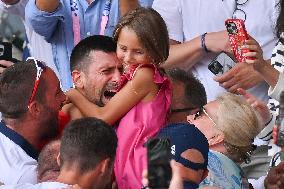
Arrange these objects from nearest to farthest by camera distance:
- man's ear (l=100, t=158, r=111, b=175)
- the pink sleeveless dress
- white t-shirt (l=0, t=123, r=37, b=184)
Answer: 1. man's ear (l=100, t=158, r=111, b=175)
2. white t-shirt (l=0, t=123, r=37, b=184)
3. the pink sleeveless dress

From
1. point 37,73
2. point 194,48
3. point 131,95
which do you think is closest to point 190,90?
point 131,95

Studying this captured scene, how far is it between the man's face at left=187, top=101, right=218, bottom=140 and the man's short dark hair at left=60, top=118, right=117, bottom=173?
857mm

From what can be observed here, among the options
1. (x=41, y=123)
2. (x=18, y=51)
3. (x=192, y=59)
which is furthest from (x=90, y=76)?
(x=18, y=51)

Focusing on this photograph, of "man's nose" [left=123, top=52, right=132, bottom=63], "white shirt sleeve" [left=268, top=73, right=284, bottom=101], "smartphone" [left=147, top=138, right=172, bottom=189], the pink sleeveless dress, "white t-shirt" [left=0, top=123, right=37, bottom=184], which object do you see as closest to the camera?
"smartphone" [left=147, top=138, right=172, bottom=189]

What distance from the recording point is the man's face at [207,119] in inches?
186

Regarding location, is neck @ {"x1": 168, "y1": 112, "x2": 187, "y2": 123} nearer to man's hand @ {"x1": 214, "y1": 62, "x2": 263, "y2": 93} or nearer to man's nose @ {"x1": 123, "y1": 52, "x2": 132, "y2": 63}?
man's nose @ {"x1": 123, "y1": 52, "x2": 132, "y2": 63}

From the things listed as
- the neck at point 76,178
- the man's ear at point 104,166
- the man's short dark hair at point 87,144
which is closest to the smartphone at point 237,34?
the man's short dark hair at point 87,144

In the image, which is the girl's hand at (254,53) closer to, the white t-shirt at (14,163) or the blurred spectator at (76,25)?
the blurred spectator at (76,25)

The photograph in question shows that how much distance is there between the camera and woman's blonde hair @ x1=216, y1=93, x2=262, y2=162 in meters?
4.62

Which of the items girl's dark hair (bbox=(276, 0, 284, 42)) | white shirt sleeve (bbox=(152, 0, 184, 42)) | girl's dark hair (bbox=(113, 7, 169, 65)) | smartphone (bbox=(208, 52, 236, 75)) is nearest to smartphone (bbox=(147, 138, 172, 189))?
girl's dark hair (bbox=(113, 7, 169, 65))

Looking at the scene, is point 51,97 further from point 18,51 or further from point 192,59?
point 18,51

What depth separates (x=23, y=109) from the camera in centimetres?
455

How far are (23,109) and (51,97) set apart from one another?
0.57ft

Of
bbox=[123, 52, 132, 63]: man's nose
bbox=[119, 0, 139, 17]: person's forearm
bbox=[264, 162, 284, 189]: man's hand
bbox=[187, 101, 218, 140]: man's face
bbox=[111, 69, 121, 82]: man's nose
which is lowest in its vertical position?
bbox=[264, 162, 284, 189]: man's hand
